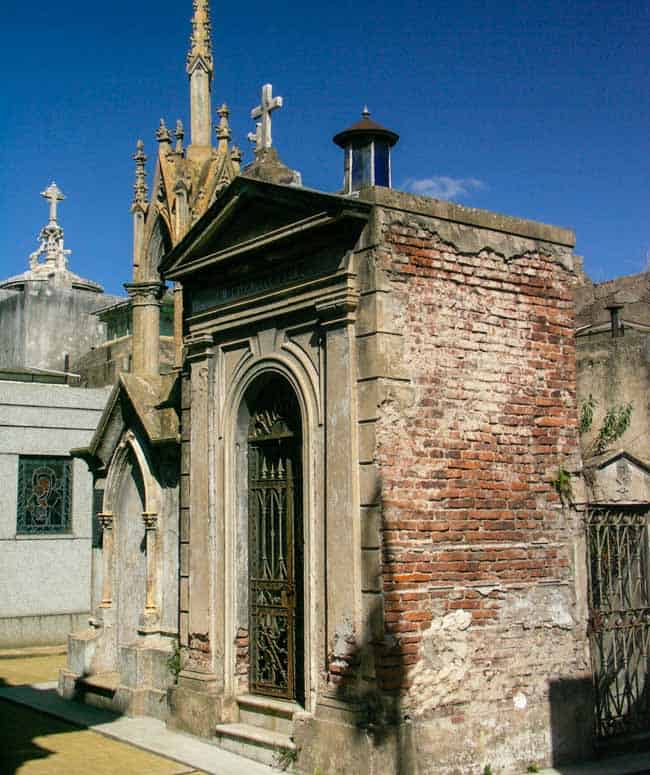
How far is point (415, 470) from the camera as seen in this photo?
8875 mm

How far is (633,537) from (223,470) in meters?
4.22

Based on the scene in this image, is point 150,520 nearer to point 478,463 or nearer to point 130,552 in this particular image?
point 130,552

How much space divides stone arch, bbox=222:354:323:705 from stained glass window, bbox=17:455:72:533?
970cm

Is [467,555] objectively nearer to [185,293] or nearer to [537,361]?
[537,361]

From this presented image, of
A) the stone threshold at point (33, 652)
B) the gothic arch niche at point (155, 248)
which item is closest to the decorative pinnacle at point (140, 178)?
the gothic arch niche at point (155, 248)

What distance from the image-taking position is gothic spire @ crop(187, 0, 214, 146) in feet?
44.8

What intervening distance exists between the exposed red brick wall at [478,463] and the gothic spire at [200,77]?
5.56m

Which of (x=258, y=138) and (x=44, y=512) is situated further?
(x=44, y=512)

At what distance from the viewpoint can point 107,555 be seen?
43.6 feet

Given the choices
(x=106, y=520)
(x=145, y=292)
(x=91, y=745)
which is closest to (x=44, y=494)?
(x=106, y=520)

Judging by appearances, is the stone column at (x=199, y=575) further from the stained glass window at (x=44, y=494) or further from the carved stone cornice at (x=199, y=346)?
the stained glass window at (x=44, y=494)

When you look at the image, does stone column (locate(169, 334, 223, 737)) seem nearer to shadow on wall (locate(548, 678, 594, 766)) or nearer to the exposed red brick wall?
the exposed red brick wall

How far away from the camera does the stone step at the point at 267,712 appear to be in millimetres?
9594

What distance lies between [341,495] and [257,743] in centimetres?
260
